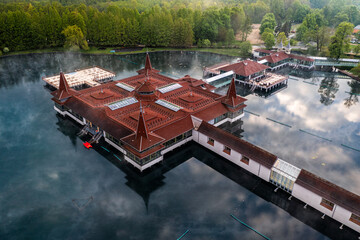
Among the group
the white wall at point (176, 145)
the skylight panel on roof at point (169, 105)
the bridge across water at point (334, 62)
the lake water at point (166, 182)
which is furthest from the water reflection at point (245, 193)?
the bridge across water at point (334, 62)

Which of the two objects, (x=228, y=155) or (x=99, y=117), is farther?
(x=99, y=117)

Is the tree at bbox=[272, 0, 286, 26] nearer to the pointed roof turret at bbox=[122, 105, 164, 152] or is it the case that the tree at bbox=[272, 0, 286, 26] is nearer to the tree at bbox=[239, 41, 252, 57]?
the tree at bbox=[239, 41, 252, 57]

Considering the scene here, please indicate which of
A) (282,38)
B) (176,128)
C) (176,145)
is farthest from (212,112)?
(282,38)

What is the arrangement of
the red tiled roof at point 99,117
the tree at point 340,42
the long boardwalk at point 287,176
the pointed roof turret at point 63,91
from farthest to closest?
the tree at point 340,42
the pointed roof turret at point 63,91
the red tiled roof at point 99,117
the long boardwalk at point 287,176

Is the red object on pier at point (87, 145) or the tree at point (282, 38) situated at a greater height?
the tree at point (282, 38)

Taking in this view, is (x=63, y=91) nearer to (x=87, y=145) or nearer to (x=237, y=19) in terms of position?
(x=87, y=145)

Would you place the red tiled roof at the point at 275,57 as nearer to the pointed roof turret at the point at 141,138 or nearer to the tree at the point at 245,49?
the tree at the point at 245,49
